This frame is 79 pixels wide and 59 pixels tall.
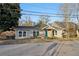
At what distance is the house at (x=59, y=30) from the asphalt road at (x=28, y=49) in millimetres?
136

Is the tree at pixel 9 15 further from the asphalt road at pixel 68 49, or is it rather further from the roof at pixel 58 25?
the asphalt road at pixel 68 49

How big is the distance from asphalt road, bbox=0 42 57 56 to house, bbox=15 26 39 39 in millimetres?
127

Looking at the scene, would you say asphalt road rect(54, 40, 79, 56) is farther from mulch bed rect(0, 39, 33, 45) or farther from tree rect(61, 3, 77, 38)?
mulch bed rect(0, 39, 33, 45)

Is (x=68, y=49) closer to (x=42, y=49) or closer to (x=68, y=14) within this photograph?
(x=42, y=49)

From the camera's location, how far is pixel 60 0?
1677 cm

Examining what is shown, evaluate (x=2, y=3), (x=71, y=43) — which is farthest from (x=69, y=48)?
(x=2, y=3)

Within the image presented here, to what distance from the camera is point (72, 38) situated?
55.1 ft

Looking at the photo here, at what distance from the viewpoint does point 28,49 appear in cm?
1683

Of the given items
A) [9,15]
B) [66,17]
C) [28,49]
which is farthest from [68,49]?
[9,15]

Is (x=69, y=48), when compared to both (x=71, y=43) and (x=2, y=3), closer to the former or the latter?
(x=71, y=43)

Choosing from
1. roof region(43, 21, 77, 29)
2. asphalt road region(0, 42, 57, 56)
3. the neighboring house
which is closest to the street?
asphalt road region(0, 42, 57, 56)

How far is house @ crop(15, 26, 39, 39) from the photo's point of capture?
16.8 metres

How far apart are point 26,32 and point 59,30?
0.46 metres

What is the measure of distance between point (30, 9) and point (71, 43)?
746mm
